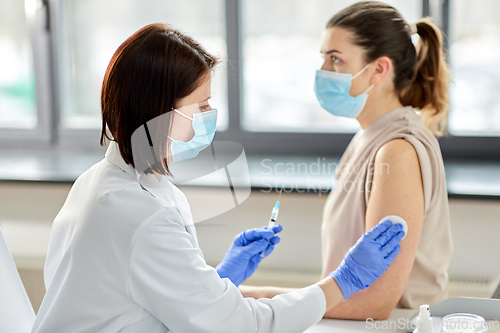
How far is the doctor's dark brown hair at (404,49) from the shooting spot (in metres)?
1.30

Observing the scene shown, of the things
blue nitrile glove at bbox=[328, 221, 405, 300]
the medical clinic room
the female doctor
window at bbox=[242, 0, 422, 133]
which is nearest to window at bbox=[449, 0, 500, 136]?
the medical clinic room

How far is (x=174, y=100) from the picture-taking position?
0.89 m

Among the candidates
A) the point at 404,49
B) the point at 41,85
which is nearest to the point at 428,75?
the point at 404,49

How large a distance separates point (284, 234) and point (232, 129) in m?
0.65

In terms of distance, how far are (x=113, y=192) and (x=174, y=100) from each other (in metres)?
0.20

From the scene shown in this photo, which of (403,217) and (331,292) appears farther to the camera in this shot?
(403,217)

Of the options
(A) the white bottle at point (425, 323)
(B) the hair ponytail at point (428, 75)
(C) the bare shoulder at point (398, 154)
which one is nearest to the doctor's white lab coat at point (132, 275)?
(A) the white bottle at point (425, 323)

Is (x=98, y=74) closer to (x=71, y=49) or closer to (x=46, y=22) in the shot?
(x=71, y=49)

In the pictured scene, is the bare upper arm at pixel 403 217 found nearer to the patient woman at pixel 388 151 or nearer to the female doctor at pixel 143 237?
the patient woman at pixel 388 151

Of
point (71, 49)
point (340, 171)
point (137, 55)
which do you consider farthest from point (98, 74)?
point (137, 55)

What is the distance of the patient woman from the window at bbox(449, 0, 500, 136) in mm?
772

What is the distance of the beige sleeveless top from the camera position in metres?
1.21

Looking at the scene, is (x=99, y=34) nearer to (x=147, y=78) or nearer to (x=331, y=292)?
(x=147, y=78)

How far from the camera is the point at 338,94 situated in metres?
1.42
